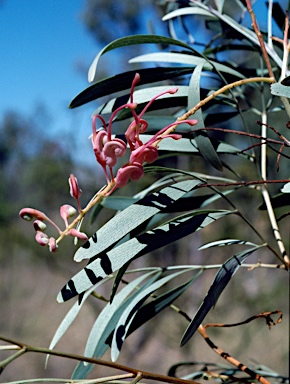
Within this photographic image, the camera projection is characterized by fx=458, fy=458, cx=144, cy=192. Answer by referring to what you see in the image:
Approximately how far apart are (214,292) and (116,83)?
16 cm

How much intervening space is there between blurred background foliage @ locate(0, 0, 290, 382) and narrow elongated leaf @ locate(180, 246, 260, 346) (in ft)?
5.94

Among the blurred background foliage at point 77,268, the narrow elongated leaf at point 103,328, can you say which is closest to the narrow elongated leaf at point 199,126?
the narrow elongated leaf at point 103,328

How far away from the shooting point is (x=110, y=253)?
9.7 inches

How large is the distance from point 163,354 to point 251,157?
295 centimetres

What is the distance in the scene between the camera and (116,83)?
32 cm

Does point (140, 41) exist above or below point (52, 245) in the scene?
above

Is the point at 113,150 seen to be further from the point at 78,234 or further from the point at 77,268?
the point at 77,268

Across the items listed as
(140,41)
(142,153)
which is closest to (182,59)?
(140,41)

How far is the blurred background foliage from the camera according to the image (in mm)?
2445

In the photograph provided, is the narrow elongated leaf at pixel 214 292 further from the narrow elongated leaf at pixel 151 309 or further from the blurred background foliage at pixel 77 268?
the blurred background foliage at pixel 77 268

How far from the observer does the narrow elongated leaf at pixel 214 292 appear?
0.83 feet

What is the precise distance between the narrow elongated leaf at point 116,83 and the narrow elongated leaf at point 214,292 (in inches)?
5.2

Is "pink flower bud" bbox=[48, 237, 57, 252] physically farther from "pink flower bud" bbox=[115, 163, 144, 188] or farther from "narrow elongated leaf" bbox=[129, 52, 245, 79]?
"narrow elongated leaf" bbox=[129, 52, 245, 79]

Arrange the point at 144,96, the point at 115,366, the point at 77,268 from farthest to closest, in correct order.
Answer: the point at 77,268 < the point at 144,96 < the point at 115,366
